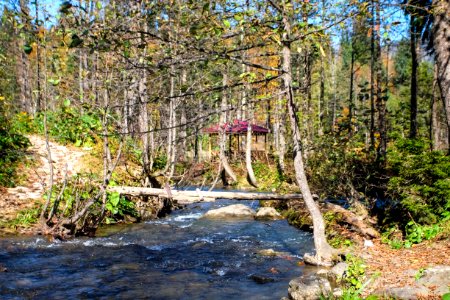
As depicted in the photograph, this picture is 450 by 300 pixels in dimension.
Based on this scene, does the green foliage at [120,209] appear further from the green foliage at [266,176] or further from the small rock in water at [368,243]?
the green foliage at [266,176]

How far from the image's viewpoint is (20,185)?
477 inches

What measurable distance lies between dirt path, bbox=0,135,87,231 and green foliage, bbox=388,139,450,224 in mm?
8085

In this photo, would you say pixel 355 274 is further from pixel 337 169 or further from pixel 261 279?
pixel 337 169

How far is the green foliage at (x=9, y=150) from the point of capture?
474 inches

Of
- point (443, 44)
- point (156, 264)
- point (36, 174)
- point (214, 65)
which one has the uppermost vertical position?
point (214, 65)

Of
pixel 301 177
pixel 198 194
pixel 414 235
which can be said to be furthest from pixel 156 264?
pixel 414 235

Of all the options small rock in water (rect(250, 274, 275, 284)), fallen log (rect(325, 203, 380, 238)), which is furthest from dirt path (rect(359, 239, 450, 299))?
small rock in water (rect(250, 274, 275, 284))

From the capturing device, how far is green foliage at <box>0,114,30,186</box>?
39.5 feet

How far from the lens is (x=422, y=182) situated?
8516mm

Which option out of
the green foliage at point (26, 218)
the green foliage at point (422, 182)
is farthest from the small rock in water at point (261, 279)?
the green foliage at point (26, 218)

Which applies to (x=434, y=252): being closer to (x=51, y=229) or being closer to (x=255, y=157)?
(x=51, y=229)

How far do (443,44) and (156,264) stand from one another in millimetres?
6865

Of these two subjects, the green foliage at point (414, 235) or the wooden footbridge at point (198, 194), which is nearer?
the green foliage at point (414, 235)

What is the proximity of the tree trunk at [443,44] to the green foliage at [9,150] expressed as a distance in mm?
11673
